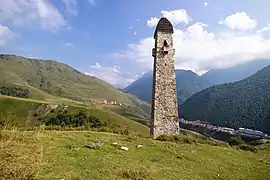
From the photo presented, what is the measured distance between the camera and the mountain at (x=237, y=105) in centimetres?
10549

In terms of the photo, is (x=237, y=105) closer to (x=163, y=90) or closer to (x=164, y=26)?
(x=164, y=26)

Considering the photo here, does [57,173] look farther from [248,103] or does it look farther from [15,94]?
[15,94]

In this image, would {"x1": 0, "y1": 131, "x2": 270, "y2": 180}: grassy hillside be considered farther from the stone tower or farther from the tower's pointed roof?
the tower's pointed roof

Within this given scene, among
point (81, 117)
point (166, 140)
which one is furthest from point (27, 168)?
point (81, 117)

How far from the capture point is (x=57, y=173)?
622 cm

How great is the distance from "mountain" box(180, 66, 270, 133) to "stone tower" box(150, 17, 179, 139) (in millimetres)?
91842

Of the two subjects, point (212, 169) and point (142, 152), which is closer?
point (212, 169)

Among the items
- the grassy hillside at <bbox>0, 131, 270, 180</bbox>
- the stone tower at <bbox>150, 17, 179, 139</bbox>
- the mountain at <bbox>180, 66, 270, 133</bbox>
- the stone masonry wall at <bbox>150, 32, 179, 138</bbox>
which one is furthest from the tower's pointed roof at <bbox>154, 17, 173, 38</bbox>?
the mountain at <bbox>180, 66, 270, 133</bbox>

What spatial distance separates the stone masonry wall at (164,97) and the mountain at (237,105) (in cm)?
9184

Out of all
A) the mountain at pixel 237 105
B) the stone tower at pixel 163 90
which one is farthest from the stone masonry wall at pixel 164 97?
the mountain at pixel 237 105

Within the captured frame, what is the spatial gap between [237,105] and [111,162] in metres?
125

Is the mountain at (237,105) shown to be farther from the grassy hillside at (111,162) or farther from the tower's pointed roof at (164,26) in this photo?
the grassy hillside at (111,162)

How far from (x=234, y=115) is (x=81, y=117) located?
226 feet

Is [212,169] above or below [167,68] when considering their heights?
below
